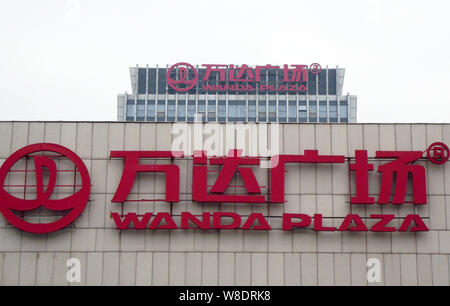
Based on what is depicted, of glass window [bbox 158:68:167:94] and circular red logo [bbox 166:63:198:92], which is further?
glass window [bbox 158:68:167:94]

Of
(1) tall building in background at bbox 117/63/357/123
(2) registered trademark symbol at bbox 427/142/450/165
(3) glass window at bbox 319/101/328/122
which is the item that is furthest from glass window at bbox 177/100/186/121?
(2) registered trademark symbol at bbox 427/142/450/165

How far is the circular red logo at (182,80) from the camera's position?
111m

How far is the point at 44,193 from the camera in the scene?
1811 centimetres

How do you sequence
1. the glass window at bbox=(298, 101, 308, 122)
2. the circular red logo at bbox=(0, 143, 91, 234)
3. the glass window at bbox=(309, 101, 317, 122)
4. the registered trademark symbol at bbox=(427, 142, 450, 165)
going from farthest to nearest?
the glass window at bbox=(309, 101, 317, 122)
the glass window at bbox=(298, 101, 308, 122)
the registered trademark symbol at bbox=(427, 142, 450, 165)
the circular red logo at bbox=(0, 143, 91, 234)

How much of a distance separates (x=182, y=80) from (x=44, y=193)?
312ft

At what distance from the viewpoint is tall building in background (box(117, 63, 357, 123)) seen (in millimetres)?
111750

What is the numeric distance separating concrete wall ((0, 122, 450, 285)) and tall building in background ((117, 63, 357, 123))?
93223mm

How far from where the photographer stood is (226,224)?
18266 millimetres

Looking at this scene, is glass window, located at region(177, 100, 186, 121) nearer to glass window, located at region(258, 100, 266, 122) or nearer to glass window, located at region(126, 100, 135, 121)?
glass window, located at region(126, 100, 135, 121)

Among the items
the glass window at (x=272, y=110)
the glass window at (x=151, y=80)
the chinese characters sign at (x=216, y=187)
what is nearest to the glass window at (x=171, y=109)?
the glass window at (x=151, y=80)

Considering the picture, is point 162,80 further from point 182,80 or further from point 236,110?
point 236,110
